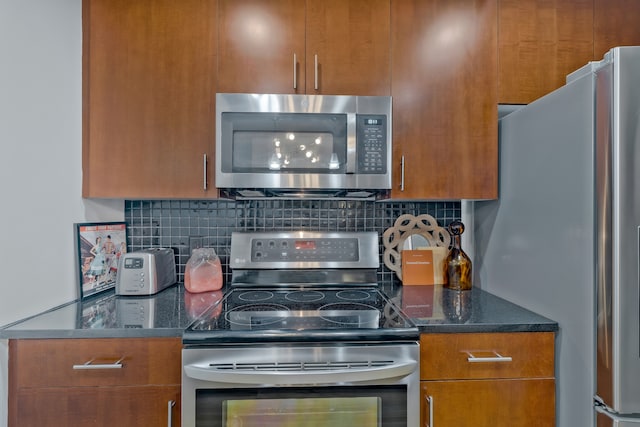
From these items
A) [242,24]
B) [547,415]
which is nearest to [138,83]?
[242,24]

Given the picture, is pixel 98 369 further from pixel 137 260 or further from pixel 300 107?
pixel 300 107

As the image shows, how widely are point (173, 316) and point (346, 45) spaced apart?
4.16 feet

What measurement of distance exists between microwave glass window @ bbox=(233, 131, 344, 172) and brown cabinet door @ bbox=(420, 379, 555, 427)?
2.96ft

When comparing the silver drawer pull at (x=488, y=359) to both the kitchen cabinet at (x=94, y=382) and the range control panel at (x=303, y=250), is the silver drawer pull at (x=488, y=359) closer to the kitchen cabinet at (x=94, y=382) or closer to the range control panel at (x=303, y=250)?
the range control panel at (x=303, y=250)

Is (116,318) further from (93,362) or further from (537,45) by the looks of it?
(537,45)

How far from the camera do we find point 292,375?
3.51 ft

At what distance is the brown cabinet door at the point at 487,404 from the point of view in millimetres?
1157

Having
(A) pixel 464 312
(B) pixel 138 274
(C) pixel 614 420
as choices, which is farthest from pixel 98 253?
(C) pixel 614 420

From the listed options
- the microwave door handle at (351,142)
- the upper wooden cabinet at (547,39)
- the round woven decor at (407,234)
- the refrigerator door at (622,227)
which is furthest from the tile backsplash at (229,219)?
the refrigerator door at (622,227)

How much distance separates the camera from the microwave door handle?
145cm

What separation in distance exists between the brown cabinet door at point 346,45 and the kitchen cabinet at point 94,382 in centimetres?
116

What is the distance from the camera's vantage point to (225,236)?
71.8 inches

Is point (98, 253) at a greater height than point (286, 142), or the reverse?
point (286, 142)

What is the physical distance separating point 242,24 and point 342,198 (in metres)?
0.90
